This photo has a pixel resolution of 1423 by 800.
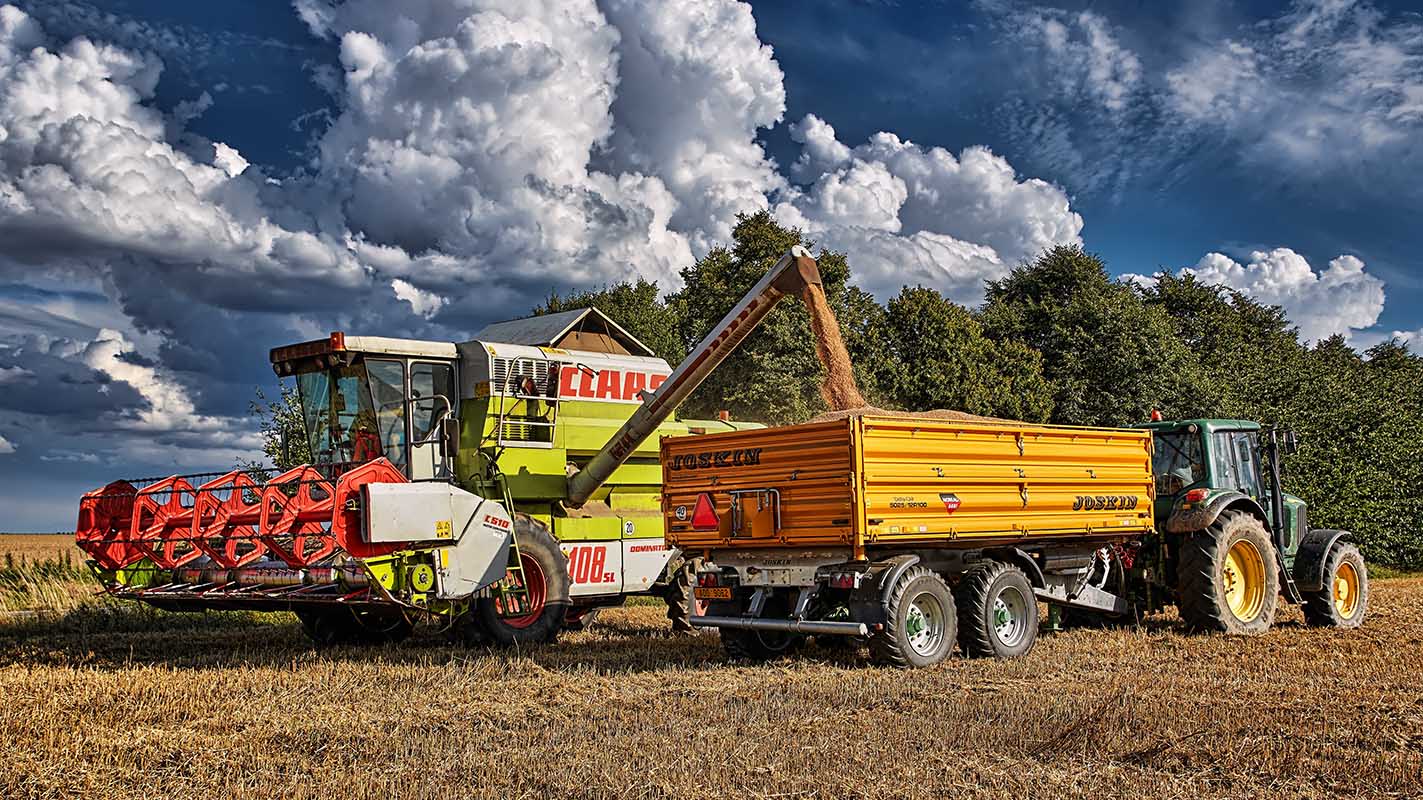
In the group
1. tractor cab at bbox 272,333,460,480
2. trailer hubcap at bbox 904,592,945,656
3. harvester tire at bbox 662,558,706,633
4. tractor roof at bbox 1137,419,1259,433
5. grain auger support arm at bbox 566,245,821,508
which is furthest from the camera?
harvester tire at bbox 662,558,706,633

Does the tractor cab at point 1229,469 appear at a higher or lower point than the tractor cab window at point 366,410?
lower

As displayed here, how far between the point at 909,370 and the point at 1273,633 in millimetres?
20567

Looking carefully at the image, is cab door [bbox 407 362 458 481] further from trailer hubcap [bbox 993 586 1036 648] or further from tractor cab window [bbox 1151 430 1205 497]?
tractor cab window [bbox 1151 430 1205 497]

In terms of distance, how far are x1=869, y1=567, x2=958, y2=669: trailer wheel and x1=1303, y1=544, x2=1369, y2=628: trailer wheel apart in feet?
17.7

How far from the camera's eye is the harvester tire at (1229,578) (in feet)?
38.8

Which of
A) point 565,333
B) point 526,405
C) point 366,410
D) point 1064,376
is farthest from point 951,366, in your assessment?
point 366,410

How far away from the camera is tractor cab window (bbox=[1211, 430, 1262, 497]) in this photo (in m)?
13.0

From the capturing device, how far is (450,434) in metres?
12.4

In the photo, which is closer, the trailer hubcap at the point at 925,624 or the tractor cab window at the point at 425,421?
the trailer hubcap at the point at 925,624

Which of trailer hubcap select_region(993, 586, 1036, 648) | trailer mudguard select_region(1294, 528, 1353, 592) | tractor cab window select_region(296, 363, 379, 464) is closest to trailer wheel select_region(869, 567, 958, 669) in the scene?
trailer hubcap select_region(993, 586, 1036, 648)

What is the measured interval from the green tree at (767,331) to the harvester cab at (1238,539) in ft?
50.0

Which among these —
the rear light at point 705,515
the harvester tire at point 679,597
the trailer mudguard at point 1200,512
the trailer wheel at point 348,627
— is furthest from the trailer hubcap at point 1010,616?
the trailer wheel at point 348,627

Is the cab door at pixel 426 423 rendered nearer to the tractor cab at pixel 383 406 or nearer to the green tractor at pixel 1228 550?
the tractor cab at pixel 383 406

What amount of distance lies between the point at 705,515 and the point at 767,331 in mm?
20519
